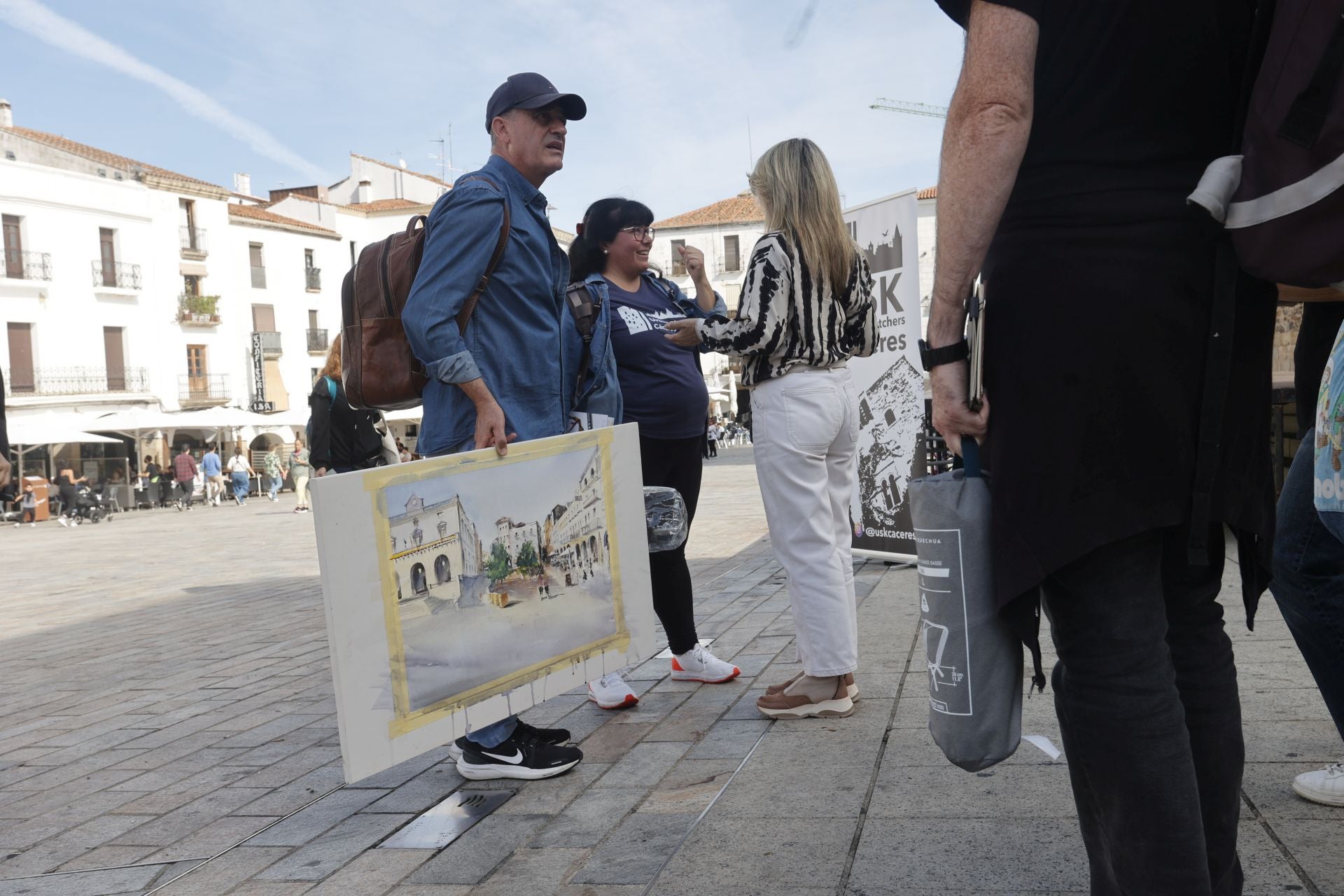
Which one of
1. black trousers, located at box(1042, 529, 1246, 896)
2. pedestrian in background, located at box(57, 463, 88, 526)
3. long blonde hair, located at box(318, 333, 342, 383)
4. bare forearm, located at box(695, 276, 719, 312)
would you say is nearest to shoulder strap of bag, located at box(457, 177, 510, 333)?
bare forearm, located at box(695, 276, 719, 312)

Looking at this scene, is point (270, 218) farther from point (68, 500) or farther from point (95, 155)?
point (68, 500)

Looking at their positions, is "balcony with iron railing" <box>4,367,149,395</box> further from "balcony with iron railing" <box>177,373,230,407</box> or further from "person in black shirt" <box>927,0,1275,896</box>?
"person in black shirt" <box>927,0,1275,896</box>

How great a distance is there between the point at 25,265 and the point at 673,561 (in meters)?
39.9

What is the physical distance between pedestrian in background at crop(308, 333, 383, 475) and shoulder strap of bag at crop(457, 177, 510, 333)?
2.79 metres

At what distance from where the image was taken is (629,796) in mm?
2934

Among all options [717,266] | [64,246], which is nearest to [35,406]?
[64,246]

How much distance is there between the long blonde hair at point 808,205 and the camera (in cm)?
367

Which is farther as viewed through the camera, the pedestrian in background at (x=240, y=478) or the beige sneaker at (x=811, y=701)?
the pedestrian in background at (x=240, y=478)

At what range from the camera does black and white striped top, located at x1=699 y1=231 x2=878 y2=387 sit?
360 centimetres

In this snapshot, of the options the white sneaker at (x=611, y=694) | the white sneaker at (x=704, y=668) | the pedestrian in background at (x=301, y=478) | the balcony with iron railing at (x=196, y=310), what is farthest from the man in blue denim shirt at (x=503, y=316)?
the balcony with iron railing at (x=196, y=310)

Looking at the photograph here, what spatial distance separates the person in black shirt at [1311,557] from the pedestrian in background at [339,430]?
177 inches

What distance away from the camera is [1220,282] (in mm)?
1595

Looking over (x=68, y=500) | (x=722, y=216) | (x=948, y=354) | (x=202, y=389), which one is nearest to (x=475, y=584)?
(x=948, y=354)

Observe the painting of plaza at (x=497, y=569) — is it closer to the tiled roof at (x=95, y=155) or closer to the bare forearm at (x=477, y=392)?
the bare forearm at (x=477, y=392)
